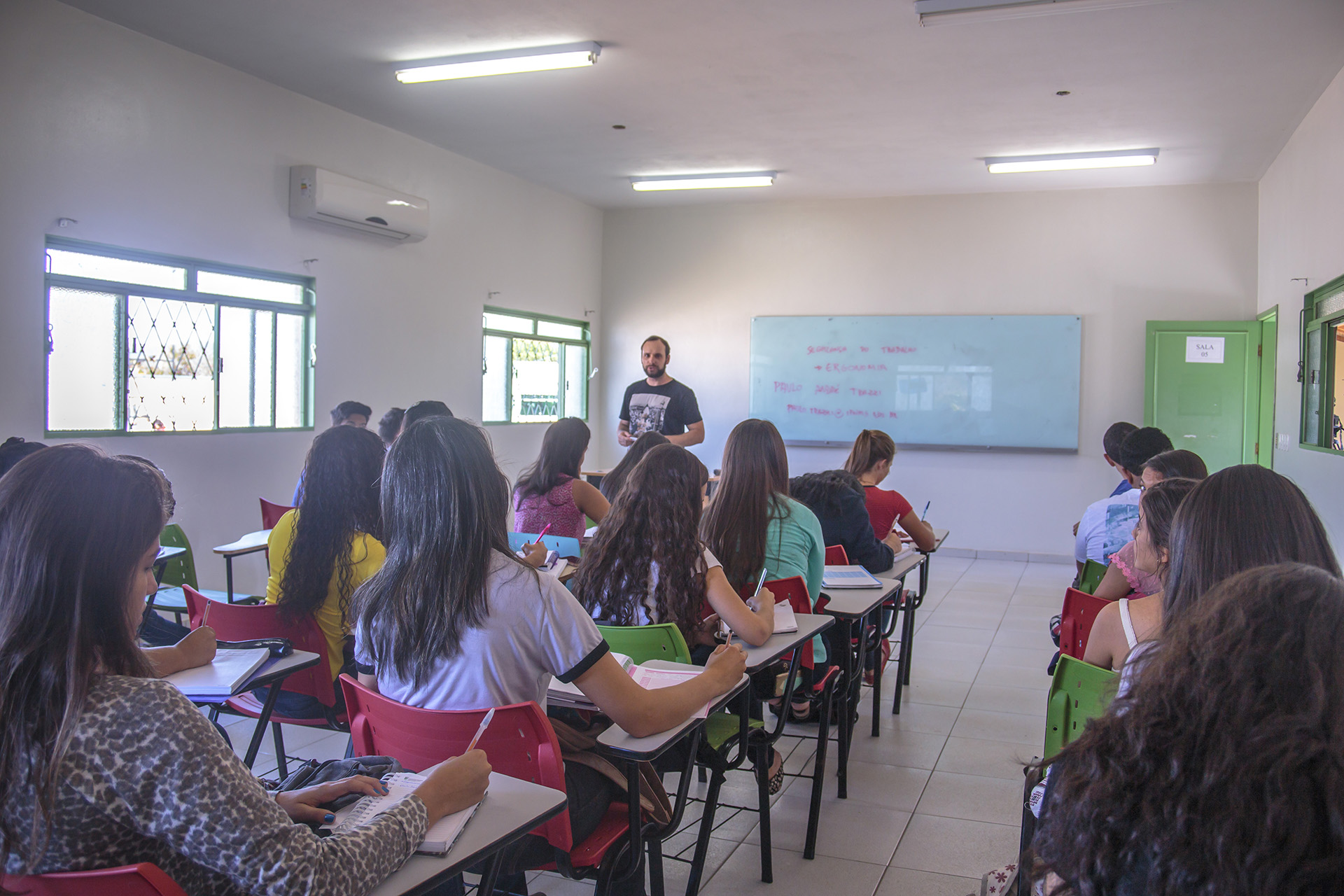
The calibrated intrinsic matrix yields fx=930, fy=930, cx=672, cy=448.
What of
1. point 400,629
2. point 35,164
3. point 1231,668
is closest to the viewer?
point 1231,668

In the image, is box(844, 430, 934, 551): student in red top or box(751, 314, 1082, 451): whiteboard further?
box(751, 314, 1082, 451): whiteboard

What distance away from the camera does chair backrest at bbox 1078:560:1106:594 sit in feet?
10.2

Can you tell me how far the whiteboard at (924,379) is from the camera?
769 cm

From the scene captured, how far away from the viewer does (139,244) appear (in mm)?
4617

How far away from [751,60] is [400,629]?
13.5ft

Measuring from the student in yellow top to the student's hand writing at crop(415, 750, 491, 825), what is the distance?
1231 mm

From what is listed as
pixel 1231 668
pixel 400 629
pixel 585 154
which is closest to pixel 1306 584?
pixel 1231 668

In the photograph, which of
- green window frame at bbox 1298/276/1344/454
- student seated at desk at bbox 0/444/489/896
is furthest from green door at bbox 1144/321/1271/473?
student seated at desk at bbox 0/444/489/896

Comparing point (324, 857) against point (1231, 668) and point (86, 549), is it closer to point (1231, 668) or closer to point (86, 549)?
point (86, 549)

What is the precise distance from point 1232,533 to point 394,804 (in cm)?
130

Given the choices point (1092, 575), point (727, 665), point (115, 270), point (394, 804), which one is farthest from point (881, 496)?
point (115, 270)

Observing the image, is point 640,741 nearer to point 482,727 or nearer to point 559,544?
point 482,727

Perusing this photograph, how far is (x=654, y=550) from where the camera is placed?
231 cm

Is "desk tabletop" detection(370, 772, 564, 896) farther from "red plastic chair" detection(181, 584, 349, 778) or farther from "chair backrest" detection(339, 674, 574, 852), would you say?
"red plastic chair" detection(181, 584, 349, 778)
